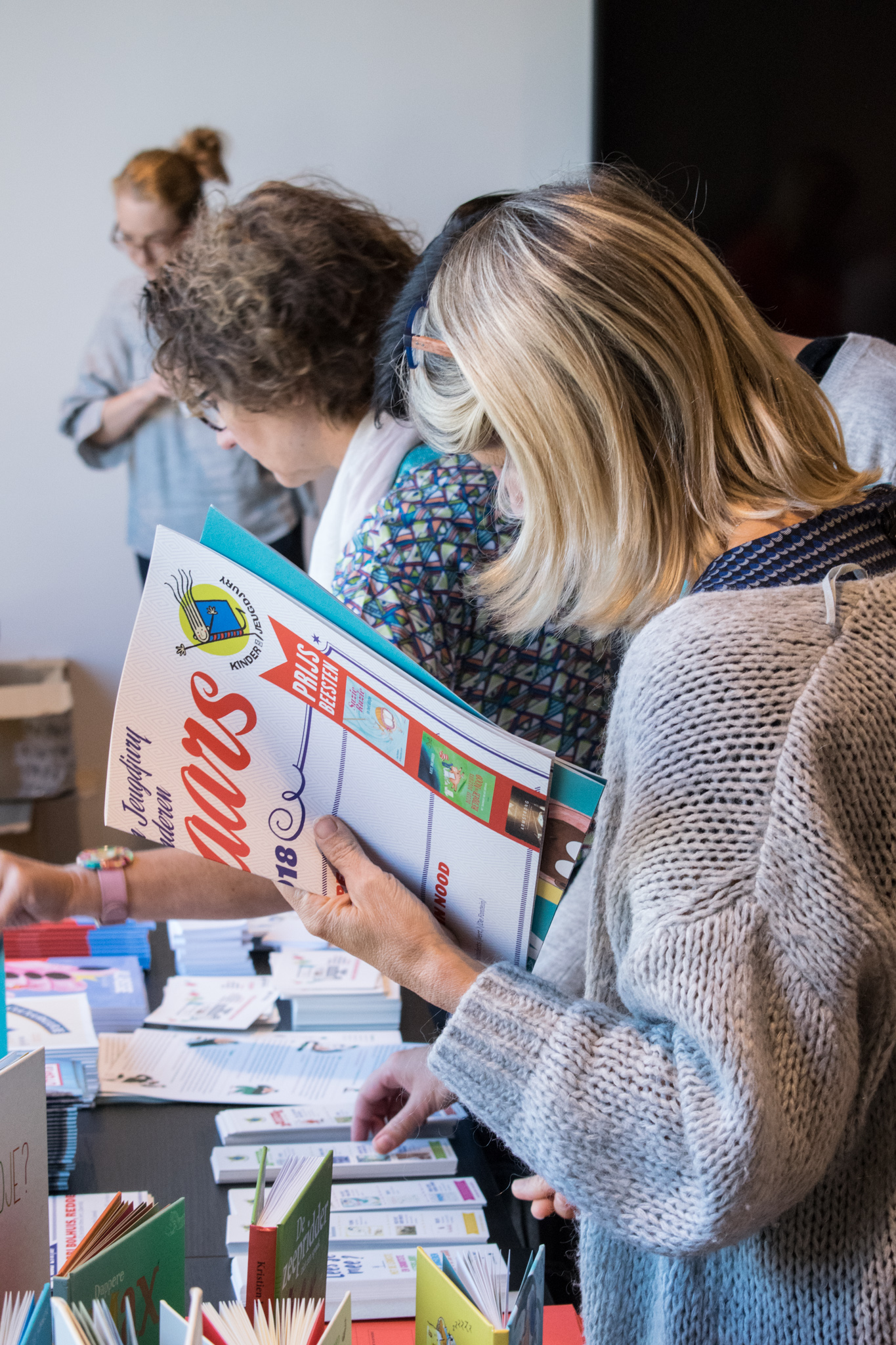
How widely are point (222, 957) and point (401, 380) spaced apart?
38.3 inches

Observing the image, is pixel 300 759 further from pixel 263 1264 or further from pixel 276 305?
pixel 276 305

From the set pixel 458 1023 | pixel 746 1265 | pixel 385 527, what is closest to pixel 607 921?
pixel 458 1023

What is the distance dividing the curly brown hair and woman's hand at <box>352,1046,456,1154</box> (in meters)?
0.88

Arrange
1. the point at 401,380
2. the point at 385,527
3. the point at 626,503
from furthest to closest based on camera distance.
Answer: the point at 385,527
the point at 401,380
the point at 626,503

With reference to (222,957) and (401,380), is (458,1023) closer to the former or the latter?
(401,380)

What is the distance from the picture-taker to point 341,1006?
159 cm

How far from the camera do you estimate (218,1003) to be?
1.61 m

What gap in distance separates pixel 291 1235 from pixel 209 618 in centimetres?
47

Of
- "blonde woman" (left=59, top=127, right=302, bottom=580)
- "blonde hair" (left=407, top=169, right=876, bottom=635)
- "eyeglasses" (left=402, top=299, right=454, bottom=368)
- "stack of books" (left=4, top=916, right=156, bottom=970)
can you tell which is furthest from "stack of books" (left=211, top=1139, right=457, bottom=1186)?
"blonde woman" (left=59, top=127, right=302, bottom=580)

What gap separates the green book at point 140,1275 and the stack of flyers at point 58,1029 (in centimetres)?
61

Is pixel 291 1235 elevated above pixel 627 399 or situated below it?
below

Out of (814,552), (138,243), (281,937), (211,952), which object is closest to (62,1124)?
(211,952)

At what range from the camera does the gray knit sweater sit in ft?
2.14

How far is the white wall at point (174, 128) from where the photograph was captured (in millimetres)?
3533
